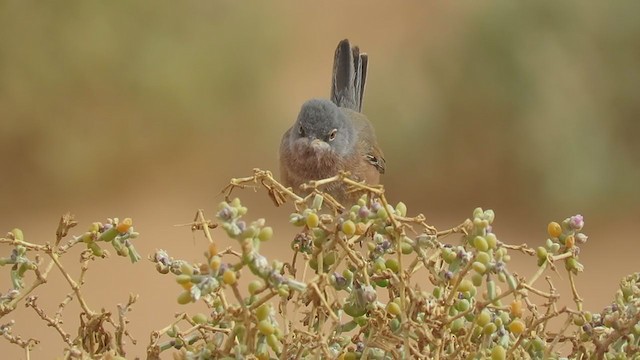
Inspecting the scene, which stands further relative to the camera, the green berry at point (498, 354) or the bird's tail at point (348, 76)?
the bird's tail at point (348, 76)

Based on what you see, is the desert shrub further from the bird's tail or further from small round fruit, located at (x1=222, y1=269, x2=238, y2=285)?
the bird's tail

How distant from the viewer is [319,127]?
6.80ft

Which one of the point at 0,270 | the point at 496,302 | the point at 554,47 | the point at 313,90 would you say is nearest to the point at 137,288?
the point at 0,270

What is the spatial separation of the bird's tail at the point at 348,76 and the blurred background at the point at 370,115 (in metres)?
1.72

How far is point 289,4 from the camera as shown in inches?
214

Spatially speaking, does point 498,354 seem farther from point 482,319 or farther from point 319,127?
point 319,127

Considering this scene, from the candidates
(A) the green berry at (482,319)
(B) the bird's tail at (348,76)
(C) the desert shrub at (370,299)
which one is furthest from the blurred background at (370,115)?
(A) the green berry at (482,319)

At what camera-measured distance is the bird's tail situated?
93.9 inches

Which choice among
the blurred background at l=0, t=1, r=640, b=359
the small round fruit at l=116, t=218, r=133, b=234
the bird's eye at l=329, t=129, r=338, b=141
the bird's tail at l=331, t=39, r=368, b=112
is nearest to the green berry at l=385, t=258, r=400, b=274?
the small round fruit at l=116, t=218, r=133, b=234

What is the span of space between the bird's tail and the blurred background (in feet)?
5.65

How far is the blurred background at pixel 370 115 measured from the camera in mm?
4211

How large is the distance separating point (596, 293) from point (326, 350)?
3405 mm

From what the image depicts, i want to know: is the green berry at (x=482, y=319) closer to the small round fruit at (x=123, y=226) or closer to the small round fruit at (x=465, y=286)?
the small round fruit at (x=465, y=286)

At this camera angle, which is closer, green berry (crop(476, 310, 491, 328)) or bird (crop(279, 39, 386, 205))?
green berry (crop(476, 310, 491, 328))
